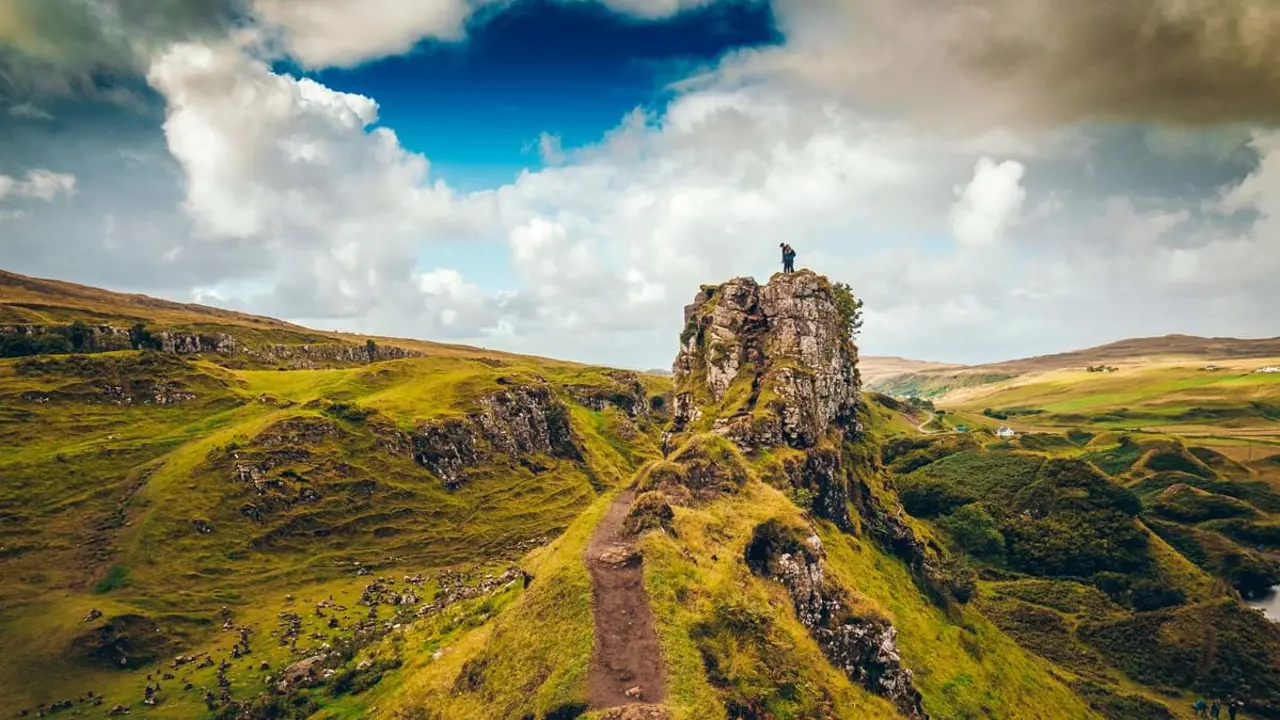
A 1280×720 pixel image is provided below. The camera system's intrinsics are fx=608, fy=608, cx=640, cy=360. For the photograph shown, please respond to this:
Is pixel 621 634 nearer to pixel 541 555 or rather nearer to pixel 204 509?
pixel 541 555

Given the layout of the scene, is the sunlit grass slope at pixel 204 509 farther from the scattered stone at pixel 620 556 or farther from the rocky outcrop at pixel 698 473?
the scattered stone at pixel 620 556

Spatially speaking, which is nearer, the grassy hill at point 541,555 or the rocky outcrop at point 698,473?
the grassy hill at point 541,555

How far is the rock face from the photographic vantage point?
273 ft

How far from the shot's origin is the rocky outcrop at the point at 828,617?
153 feet

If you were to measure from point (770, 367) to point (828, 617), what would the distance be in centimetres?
4844

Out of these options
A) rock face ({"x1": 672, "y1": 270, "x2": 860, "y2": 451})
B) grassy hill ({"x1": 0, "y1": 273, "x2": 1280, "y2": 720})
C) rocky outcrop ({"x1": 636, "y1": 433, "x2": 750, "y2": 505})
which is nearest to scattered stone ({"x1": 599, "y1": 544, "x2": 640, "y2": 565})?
grassy hill ({"x1": 0, "y1": 273, "x2": 1280, "y2": 720})

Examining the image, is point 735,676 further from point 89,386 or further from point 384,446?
point 89,386

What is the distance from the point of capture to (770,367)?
92625mm

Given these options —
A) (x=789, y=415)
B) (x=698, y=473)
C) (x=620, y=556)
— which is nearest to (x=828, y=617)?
(x=698, y=473)

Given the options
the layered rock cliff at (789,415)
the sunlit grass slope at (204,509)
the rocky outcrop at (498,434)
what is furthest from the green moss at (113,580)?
the layered rock cliff at (789,415)

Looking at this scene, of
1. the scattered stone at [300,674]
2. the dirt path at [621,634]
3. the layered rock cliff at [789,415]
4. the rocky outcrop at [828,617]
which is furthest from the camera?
the layered rock cliff at [789,415]

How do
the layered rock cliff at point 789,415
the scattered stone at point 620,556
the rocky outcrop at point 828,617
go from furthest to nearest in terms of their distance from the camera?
the layered rock cliff at point 789,415
the rocky outcrop at point 828,617
the scattered stone at point 620,556

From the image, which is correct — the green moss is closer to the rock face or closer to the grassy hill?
the grassy hill

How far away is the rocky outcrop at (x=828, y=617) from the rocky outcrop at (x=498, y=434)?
112002mm
